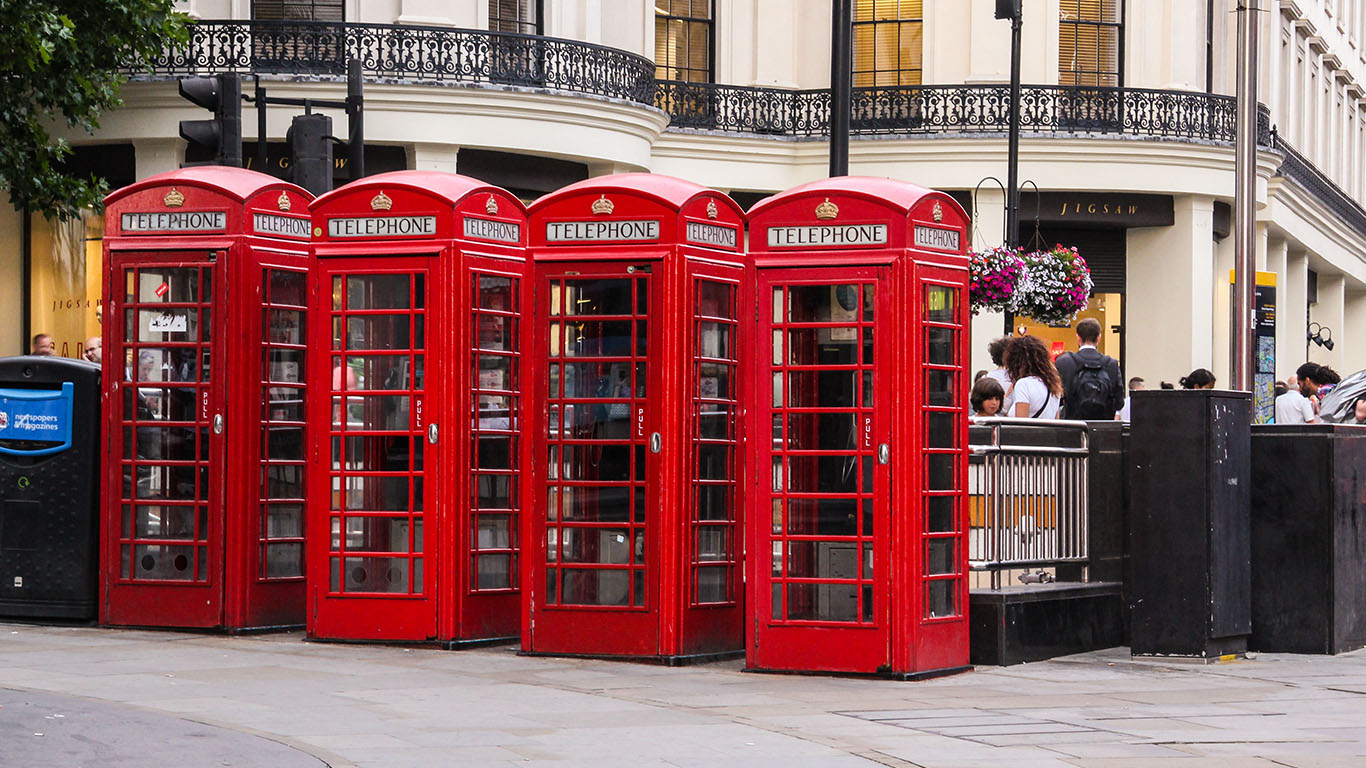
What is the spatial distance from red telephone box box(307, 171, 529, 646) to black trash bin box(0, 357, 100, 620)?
5.78 feet

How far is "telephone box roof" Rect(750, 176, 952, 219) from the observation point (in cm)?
1077

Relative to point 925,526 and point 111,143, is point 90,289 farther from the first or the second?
point 925,526

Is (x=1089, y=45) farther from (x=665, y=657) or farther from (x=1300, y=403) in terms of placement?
(x=665, y=657)

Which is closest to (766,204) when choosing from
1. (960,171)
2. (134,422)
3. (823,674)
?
(823,674)

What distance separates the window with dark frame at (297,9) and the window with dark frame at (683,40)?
6.69 meters

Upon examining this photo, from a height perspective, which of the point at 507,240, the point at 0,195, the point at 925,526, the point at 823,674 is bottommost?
the point at 823,674

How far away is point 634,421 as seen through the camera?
11.4 meters

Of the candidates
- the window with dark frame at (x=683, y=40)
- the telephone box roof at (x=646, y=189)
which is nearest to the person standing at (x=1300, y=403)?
the telephone box roof at (x=646, y=189)

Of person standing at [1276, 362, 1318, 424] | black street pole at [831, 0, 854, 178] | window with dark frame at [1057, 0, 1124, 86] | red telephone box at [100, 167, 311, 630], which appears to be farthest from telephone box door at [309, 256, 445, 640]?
window with dark frame at [1057, 0, 1124, 86]

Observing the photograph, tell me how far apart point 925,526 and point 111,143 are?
1762 centimetres

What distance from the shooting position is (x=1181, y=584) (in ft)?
39.3

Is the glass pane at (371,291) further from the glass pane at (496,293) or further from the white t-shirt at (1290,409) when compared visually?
the white t-shirt at (1290,409)

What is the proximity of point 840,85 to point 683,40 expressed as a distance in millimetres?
17834

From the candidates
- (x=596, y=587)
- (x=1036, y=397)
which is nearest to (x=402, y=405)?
(x=596, y=587)
